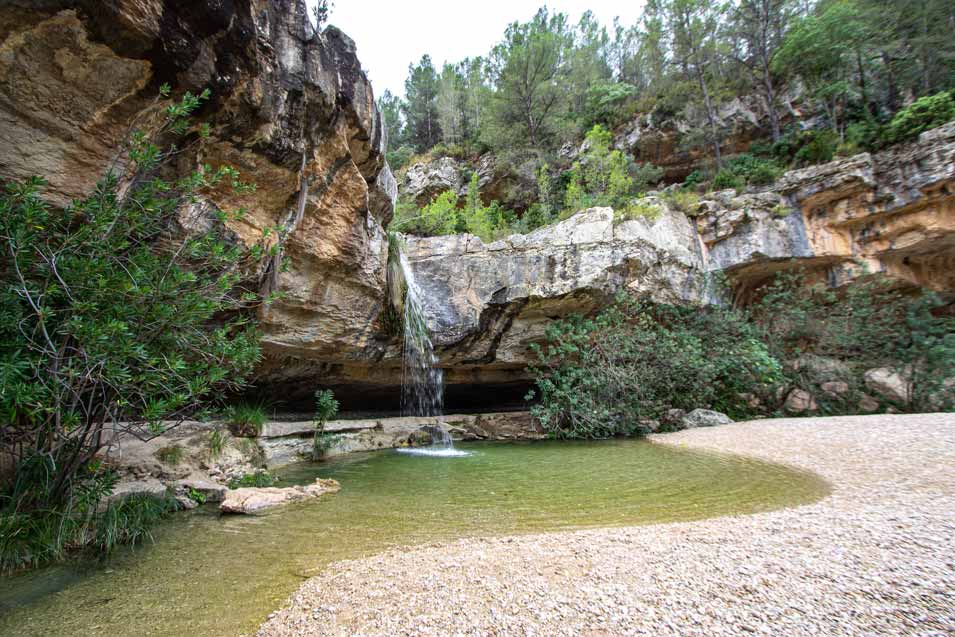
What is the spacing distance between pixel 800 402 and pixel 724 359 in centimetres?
269

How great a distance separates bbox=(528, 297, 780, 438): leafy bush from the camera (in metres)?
9.80

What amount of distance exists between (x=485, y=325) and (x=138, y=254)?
25.9 ft

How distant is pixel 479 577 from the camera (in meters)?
2.16

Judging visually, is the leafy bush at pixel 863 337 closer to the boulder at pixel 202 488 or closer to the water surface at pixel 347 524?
the water surface at pixel 347 524

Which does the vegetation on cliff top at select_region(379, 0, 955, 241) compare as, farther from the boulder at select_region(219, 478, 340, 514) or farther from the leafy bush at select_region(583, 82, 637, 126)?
the boulder at select_region(219, 478, 340, 514)

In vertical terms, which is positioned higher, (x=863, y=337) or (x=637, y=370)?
(x=863, y=337)

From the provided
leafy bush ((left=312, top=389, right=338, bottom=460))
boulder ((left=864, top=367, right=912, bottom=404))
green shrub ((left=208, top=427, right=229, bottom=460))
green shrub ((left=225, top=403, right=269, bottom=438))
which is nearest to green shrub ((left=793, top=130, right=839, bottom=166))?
boulder ((left=864, top=367, right=912, bottom=404))

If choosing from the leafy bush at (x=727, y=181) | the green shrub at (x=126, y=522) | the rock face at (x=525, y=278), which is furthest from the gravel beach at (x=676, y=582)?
the leafy bush at (x=727, y=181)

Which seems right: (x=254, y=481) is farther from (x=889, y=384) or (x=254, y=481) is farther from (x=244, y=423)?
(x=889, y=384)

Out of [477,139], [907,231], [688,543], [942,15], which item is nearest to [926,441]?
[688,543]

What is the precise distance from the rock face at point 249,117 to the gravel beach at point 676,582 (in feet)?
15.6

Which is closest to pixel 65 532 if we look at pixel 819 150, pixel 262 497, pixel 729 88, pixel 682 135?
pixel 262 497

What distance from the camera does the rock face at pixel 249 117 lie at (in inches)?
131

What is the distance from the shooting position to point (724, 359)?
10133 mm
